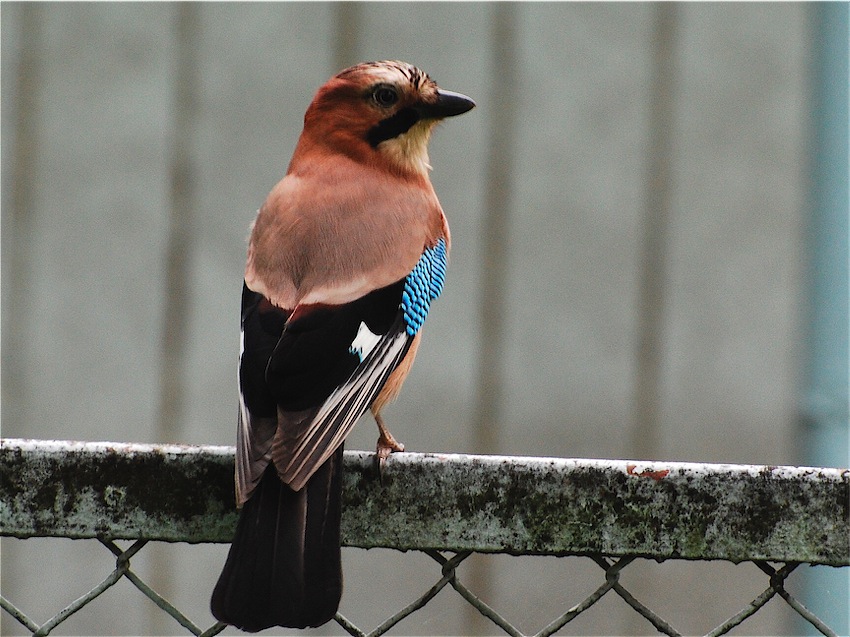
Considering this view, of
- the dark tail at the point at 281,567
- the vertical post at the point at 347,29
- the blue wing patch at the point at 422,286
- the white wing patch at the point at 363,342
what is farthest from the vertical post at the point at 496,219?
the dark tail at the point at 281,567

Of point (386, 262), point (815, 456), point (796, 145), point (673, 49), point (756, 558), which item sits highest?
point (673, 49)

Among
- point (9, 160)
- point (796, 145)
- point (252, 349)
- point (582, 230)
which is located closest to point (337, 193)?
point (252, 349)

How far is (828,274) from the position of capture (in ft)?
8.77

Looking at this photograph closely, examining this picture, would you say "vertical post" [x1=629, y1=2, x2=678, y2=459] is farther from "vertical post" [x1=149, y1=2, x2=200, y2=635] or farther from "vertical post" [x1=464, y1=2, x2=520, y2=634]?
"vertical post" [x1=149, y1=2, x2=200, y2=635]

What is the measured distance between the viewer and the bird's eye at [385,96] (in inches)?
89.2

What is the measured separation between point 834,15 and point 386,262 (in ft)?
4.88

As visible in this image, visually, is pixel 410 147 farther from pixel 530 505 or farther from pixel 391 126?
pixel 530 505

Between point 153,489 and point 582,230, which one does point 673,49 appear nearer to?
point 582,230

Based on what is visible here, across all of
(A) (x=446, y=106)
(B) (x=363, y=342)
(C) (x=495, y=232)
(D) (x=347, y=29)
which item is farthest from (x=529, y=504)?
(D) (x=347, y=29)

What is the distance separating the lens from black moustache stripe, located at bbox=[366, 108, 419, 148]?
89.9 inches

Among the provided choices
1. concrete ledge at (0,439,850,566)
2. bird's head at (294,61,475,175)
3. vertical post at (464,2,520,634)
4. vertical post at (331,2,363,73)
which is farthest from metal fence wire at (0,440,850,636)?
vertical post at (331,2,363,73)

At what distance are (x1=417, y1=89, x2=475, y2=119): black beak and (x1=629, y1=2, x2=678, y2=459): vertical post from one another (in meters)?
0.65

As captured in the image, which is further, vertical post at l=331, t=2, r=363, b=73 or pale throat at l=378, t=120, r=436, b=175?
vertical post at l=331, t=2, r=363, b=73

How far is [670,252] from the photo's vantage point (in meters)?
2.71
